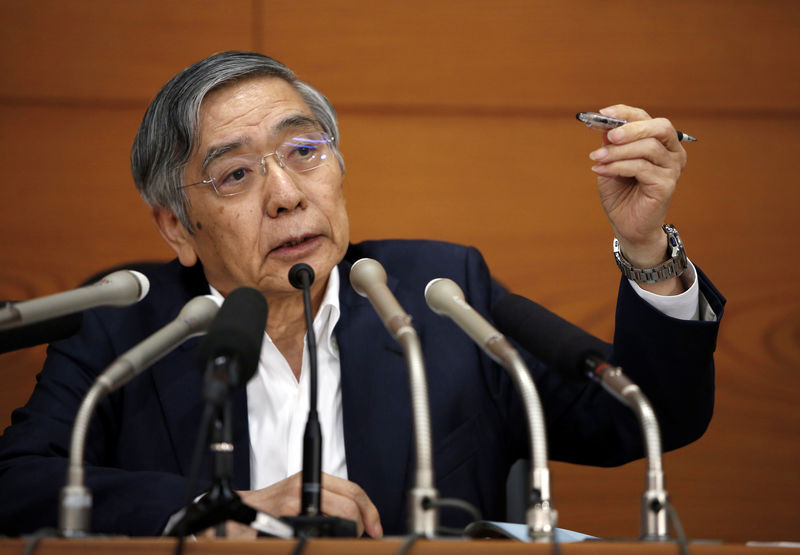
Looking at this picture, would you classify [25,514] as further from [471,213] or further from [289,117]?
[471,213]

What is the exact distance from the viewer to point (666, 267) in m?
1.56

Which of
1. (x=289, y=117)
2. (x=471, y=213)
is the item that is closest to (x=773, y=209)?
(x=471, y=213)

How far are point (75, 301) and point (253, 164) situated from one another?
750mm

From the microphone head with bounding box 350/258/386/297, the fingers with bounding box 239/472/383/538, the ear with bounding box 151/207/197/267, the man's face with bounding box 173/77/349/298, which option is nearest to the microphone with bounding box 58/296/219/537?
the microphone head with bounding box 350/258/386/297

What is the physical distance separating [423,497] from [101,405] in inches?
40.9

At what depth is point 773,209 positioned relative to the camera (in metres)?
2.61

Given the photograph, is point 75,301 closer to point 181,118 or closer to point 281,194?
point 281,194

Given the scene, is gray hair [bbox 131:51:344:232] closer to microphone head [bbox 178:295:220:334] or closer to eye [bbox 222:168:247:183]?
eye [bbox 222:168:247:183]

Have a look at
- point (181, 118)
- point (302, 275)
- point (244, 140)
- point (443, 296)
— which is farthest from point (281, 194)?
point (443, 296)

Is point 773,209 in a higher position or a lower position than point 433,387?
higher

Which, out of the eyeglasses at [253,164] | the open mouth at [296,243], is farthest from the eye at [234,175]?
the open mouth at [296,243]

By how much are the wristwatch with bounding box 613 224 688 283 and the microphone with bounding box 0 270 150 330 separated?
815 millimetres

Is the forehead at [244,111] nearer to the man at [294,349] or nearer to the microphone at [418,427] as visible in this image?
the man at [294,349]

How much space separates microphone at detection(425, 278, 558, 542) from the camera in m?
1.01
